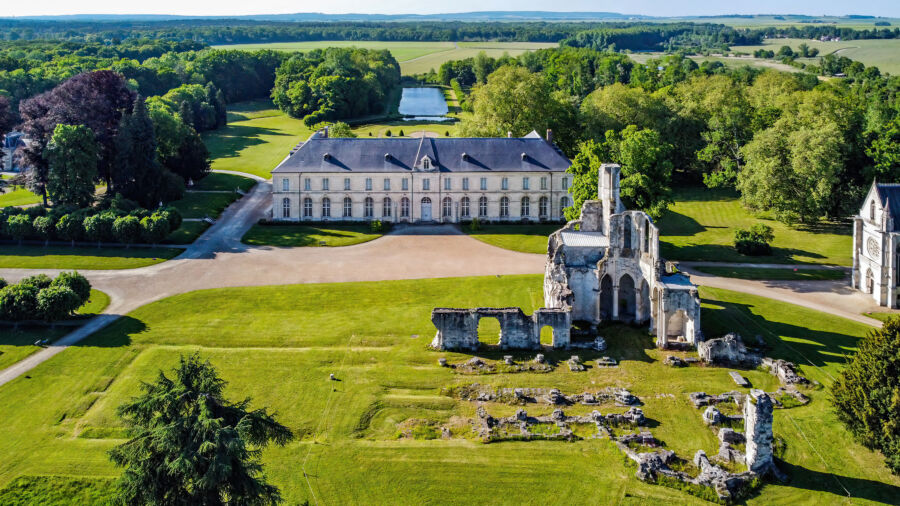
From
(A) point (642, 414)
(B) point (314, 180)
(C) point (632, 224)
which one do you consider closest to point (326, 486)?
(A) point (642, 414)

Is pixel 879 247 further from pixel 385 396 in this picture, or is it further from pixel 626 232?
pixel 385 396

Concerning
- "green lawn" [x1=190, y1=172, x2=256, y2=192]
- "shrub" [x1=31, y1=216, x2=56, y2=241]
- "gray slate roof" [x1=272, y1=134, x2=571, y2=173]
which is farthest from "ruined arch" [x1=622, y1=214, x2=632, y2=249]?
"green lawn" [x1=190, y1=172, x2=256, y2=192]

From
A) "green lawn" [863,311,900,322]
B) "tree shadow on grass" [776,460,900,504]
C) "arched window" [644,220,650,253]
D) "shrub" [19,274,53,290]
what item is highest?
"arched window" [644,220,650,253]

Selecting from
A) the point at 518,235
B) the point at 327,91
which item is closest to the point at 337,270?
the point at 518,235

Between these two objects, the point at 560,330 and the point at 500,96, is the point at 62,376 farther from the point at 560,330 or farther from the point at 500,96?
the point at 500,96

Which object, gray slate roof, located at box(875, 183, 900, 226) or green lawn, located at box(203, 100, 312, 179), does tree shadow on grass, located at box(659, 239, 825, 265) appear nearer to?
gray slate roof, located at box(875, 183, 900, 226)

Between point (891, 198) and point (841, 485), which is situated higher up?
point (891, 198)

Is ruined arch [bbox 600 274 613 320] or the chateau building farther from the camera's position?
the chateau building
